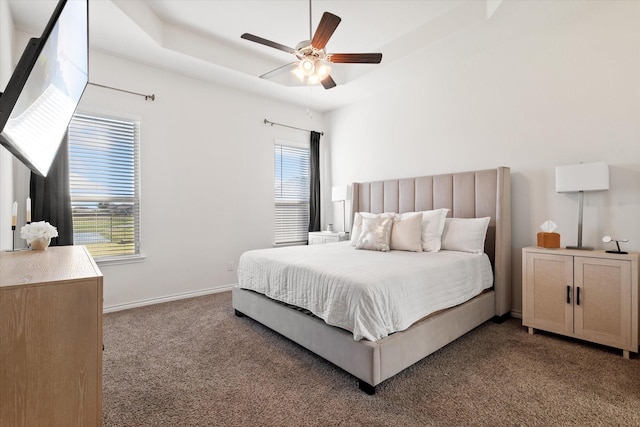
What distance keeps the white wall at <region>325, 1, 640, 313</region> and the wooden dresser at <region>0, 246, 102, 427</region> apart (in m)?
3.61

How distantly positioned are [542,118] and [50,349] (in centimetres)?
399

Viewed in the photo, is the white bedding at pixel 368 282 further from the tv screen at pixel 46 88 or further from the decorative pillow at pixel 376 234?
the tv screen at pixel 46 88

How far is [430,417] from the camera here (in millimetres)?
1673

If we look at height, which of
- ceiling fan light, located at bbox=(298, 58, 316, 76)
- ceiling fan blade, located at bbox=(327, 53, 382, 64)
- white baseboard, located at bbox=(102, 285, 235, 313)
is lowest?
white baseboard, located at bbox=(102, 285, 235, 313)

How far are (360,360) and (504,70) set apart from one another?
130 inches

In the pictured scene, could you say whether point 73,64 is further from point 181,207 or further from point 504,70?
point 504,70

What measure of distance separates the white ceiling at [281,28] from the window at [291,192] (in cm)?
134

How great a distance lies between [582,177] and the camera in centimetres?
261

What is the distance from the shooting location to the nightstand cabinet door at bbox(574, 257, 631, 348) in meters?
2.31

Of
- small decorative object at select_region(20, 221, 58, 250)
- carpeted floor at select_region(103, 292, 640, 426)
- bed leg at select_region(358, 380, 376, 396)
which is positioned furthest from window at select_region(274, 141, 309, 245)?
bed leg at select_region(358, 380, 376, 396)

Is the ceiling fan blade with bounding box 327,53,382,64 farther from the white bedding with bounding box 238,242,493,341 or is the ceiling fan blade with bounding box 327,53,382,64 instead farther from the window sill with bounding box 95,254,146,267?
the window sill with bounding box 95,254,146,267

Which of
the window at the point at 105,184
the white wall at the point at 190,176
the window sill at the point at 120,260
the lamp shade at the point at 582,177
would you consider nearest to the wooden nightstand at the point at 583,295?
the lamp shade at the point at 582,177

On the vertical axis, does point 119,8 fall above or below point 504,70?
above

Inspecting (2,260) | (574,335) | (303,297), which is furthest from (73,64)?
(574,335)
